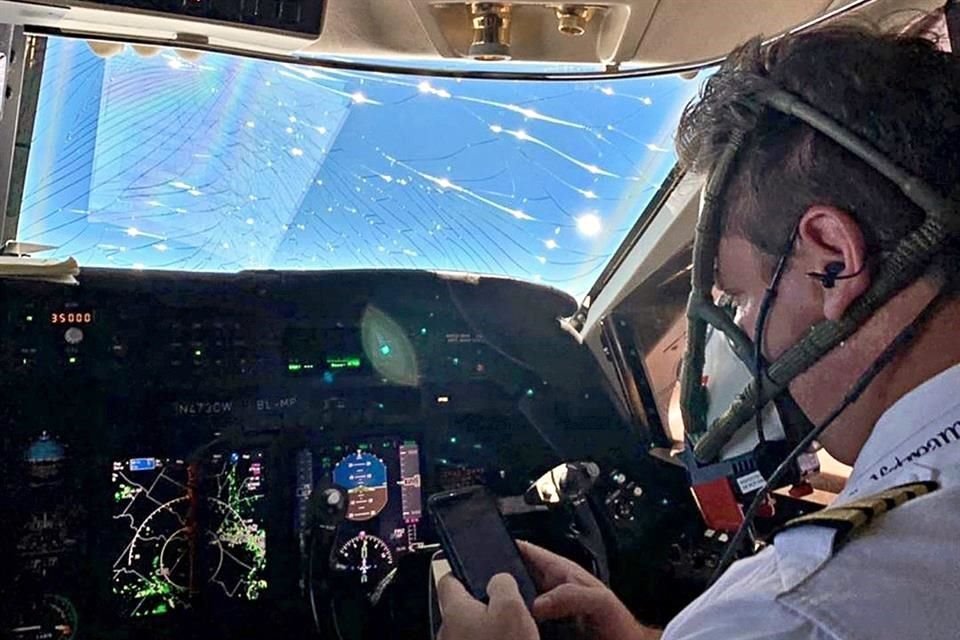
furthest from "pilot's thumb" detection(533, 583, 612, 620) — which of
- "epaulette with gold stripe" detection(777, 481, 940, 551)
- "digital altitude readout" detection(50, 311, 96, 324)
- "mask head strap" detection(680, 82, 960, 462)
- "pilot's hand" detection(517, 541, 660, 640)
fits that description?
"digital altitude readout" detection(50, 311, 96, 324)

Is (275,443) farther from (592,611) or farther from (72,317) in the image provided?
(592,611)

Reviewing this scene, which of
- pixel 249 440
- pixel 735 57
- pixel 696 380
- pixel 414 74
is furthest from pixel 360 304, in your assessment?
pixel 735 57

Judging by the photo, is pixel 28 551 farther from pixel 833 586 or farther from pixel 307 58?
pixel 833 586

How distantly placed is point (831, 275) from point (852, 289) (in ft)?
0.08

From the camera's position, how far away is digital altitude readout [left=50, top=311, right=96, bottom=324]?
1869 millimetres

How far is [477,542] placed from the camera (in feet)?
5.51

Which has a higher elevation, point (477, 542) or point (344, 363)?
point (344, 363)

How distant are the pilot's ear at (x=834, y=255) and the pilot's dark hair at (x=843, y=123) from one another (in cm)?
1

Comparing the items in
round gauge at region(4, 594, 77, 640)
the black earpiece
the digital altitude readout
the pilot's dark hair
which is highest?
the digital altitude readout

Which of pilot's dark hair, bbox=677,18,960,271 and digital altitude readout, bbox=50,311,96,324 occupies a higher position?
digital altitude readout, bbox=50,311,96,324

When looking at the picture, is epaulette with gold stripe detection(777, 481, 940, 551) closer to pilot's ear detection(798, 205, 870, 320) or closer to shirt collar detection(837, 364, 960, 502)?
shirt collar detection(837, 364, 960, 502)

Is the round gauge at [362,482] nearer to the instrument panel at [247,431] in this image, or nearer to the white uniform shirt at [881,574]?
the instrument panel at [247,431]

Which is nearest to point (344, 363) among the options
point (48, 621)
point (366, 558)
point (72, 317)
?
point (366, 558)

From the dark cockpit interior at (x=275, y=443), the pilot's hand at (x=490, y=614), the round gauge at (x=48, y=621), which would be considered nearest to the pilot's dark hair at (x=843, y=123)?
the pilot's hand at (x=490, y=614)
